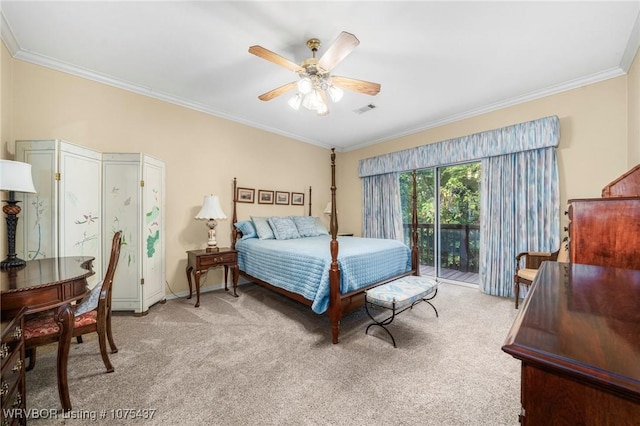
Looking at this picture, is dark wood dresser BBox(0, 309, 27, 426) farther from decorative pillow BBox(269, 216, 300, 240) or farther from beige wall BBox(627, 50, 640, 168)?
beige wall BBox(627, 50, 640, 168)

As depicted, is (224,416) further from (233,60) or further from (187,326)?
(233,60)

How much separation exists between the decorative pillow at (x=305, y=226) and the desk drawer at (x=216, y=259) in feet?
3.77

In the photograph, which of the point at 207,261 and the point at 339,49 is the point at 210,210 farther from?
the point at 339,49

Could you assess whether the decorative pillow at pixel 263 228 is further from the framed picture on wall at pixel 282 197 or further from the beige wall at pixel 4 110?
the beige wall at pixel 4 110

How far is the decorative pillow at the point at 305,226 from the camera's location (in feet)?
13.8

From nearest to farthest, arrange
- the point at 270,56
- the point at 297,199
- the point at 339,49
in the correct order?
the point at 339,49 < the point at 270,56 < the point at 297,199

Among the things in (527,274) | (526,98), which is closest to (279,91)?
(526,98)

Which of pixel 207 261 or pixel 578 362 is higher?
pixel 578 362

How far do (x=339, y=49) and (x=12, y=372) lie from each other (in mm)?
2537

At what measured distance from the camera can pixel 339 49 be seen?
186cm

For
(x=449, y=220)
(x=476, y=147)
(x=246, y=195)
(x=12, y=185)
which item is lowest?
(x=449, y=220)

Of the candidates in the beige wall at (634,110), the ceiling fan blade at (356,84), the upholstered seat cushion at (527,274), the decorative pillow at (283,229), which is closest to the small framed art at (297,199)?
the decorative pillow at (283,229)

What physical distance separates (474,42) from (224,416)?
11.3 ft

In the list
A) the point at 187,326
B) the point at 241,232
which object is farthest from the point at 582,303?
the point at 241,232
